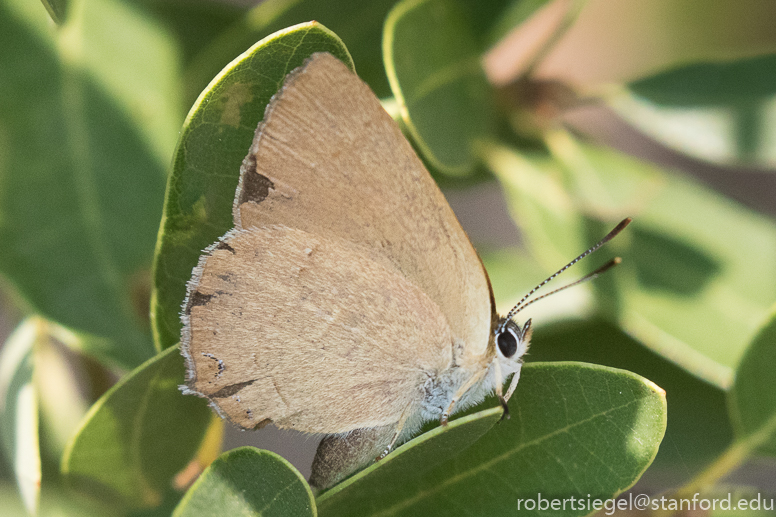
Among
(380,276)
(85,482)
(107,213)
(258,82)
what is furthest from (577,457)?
(107,213)

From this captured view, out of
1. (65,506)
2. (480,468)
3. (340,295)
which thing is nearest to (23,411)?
(65,506)

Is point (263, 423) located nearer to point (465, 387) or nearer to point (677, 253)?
point (465, 387)

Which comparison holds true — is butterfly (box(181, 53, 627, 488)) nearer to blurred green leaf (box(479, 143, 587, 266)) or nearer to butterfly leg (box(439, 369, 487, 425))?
butterfly leg (box(439, 369, 487, 425))

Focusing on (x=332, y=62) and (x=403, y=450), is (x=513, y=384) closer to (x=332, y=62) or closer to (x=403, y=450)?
(x=403, y=450)

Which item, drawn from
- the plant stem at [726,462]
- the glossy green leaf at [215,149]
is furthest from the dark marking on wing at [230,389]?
the plant stem at [726,462]

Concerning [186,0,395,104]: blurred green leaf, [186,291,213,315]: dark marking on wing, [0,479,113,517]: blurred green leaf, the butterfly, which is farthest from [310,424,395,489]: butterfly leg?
[186,0,395,104]: blurred green leaf
